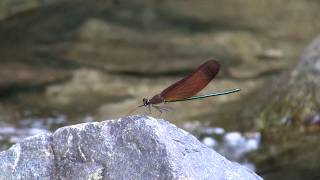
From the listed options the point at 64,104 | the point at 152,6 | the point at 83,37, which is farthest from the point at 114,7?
the point at 64,104

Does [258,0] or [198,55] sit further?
[258,0]

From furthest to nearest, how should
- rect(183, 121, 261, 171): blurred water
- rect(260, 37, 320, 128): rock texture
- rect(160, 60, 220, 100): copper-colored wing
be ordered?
rect(260, 37, 320, 128): rock texture → rect(183, 121, 261, 171): blurred water → rect(160, 60, 220, 100): copper-colored wing

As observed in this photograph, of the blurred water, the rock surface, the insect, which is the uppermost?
the blurred water

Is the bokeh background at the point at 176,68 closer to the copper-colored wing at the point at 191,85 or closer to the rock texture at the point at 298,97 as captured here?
the rock texture at the point at 298,97

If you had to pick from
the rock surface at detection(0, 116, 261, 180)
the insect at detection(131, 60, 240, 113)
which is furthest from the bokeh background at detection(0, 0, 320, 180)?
the rock surface at detection(0, 116, 261, 180)

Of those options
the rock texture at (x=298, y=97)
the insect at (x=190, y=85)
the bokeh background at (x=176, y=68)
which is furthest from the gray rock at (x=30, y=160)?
the rock texture at (x=298, y=97)

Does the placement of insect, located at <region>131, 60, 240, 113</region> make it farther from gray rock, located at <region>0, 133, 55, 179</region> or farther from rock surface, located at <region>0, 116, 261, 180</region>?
gray rock, located at <region>0, 133, 55, 179</region>

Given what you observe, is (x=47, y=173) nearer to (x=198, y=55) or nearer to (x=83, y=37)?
(x=198, y=55)
